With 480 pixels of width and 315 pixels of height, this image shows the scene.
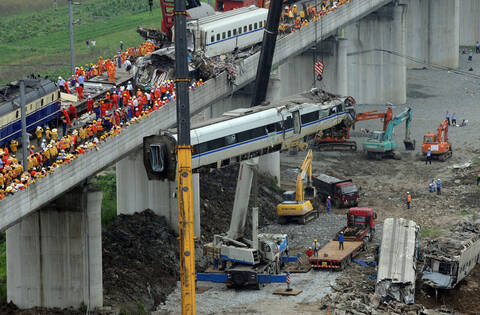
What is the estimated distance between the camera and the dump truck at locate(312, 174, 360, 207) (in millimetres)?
82688

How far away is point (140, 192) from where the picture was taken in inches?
2879

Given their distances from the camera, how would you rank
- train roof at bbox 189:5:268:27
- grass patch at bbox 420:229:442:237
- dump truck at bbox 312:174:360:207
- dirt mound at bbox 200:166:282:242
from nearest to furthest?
grass patch at bbox 420:229:442:237, dirt mound at bbox 200:166:282:242, train roof at bbox 189:5:268:27, dump truck at bbox 312:174:360:207

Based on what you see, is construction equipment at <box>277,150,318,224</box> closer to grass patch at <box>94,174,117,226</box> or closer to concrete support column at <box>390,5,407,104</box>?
grass patch at <box>94,174,117,226</box>

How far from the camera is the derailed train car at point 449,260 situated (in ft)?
204

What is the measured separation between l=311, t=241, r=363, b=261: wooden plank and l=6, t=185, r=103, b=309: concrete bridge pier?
14.4m

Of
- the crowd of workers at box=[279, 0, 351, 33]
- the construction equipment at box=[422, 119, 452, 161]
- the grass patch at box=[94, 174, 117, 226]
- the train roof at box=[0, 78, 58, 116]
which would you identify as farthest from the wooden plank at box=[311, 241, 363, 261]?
the construction equipment at box=[422, 119, 452, 161]

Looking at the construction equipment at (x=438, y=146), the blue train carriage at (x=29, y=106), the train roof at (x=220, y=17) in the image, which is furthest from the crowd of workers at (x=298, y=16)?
the blue train carriage at (x=29, y=106)

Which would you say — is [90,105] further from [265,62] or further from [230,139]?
[265,62]

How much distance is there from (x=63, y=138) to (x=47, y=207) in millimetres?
3846

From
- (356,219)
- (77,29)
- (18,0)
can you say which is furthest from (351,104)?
(18,0)

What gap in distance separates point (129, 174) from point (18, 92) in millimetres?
14599

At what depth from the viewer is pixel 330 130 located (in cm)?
7331

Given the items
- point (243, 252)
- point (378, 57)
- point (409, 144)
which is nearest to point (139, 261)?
point (243, 252)

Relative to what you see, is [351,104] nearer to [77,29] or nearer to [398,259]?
[398,259]
